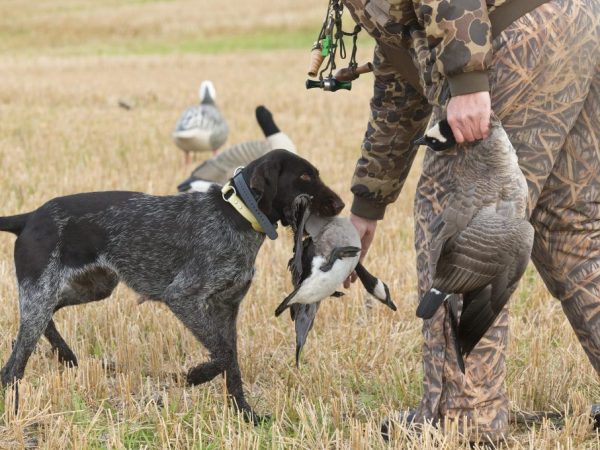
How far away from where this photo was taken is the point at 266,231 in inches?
169

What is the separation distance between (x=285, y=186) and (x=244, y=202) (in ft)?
0.73

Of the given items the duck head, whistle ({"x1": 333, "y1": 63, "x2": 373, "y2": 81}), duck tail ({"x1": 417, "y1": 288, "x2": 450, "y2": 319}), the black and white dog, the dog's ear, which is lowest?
the black and white dog

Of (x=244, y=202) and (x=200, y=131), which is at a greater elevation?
(x=244, y=202)

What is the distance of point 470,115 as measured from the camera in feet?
10.2

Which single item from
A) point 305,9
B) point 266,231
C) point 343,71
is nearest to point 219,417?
point 266,231

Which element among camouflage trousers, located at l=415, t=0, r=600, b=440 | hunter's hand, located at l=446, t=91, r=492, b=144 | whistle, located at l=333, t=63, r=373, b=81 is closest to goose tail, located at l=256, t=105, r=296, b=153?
whistle, located at l=333, t=63, r=373, b=81

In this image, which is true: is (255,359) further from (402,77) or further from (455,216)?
(455,216)

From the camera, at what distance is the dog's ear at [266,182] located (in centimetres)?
431

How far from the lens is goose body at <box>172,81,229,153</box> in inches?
440

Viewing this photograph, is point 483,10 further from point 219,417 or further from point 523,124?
point 219,417

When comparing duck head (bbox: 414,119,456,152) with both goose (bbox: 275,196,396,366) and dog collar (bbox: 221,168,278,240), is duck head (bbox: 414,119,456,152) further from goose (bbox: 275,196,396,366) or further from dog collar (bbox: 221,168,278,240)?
dog collar (bbox: 221,168,278,240)

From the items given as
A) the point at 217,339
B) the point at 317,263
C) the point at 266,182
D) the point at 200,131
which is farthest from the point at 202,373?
the point at 200,131

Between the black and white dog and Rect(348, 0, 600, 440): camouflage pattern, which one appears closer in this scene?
Rect(348, 0, 600, 440): camouflage pattern

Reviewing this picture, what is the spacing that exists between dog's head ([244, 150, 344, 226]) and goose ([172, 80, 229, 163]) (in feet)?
22.4
